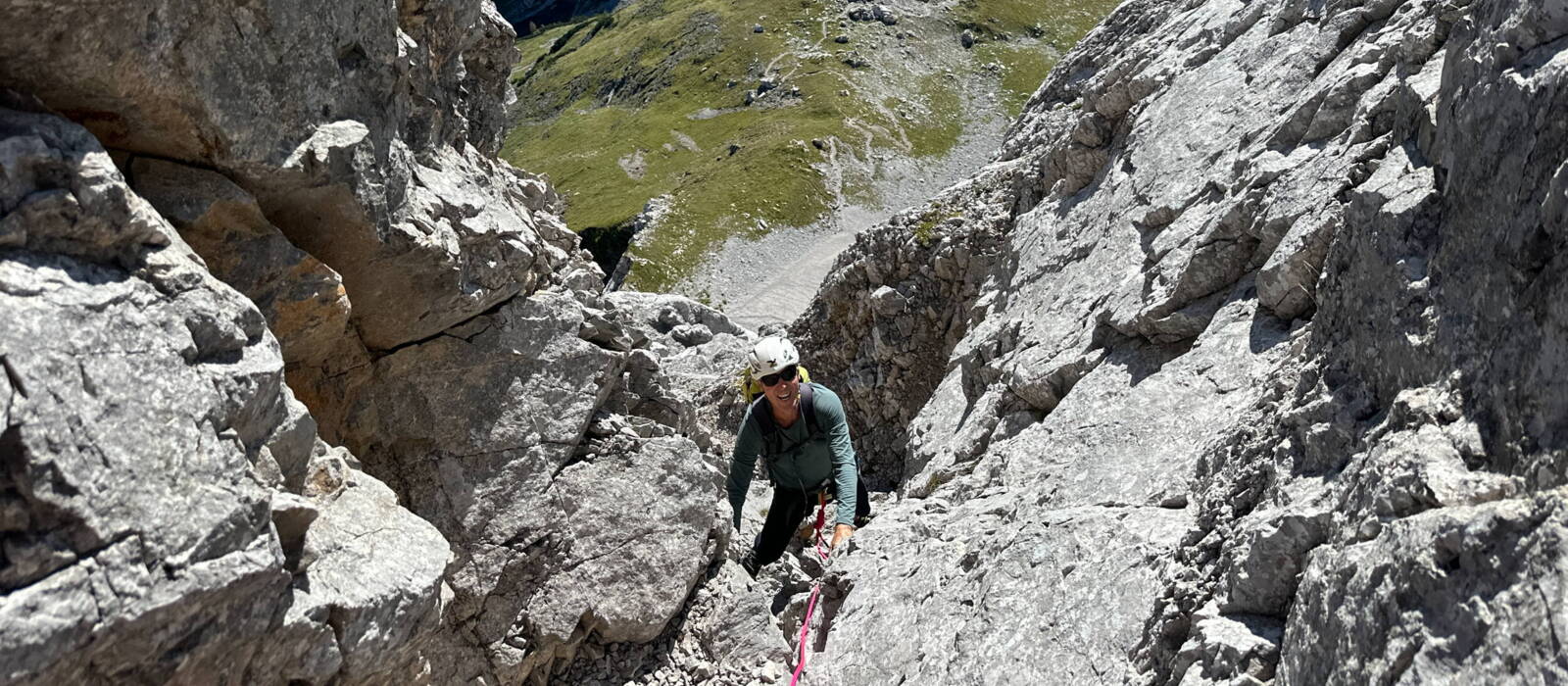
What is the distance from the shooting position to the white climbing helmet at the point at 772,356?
16062mm

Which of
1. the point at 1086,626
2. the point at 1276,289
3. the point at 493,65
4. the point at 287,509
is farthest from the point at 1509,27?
the point at 493,65

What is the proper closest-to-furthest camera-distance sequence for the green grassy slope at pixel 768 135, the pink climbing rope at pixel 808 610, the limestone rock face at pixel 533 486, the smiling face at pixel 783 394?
the pink climbing rope at pixel 808 610 → the smiling face at pixel 783 394 → the limestone rock face at pixel 533 486 → the green grassy slope at pixel 768 135

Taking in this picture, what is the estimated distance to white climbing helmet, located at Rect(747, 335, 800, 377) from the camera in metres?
16.1

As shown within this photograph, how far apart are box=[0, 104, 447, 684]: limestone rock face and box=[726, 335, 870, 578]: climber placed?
6.65 meters

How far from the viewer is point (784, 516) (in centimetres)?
1941

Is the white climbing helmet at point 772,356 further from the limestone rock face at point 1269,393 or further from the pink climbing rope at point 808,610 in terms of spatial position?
the limestone rock face at point 1269,393

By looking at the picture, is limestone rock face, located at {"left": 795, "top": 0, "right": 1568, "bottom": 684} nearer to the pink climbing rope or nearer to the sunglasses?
the pink climbing rope

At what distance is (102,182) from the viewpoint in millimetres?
10266

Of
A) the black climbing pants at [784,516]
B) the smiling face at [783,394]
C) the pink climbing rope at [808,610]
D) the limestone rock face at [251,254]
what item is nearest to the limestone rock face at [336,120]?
the limestone rock face at [251,254]

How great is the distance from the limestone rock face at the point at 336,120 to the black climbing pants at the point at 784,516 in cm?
673

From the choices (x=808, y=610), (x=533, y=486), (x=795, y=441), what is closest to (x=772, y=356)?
(x=795, y=441)

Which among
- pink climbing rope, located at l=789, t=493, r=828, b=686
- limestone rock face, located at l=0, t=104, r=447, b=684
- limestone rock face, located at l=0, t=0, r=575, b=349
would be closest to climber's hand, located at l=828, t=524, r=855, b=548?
pink climbing rope, located at l=789, t=493, r=828, b=686

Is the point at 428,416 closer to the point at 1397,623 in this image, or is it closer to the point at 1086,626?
the point at 1086,626

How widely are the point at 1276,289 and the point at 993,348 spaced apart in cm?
879
